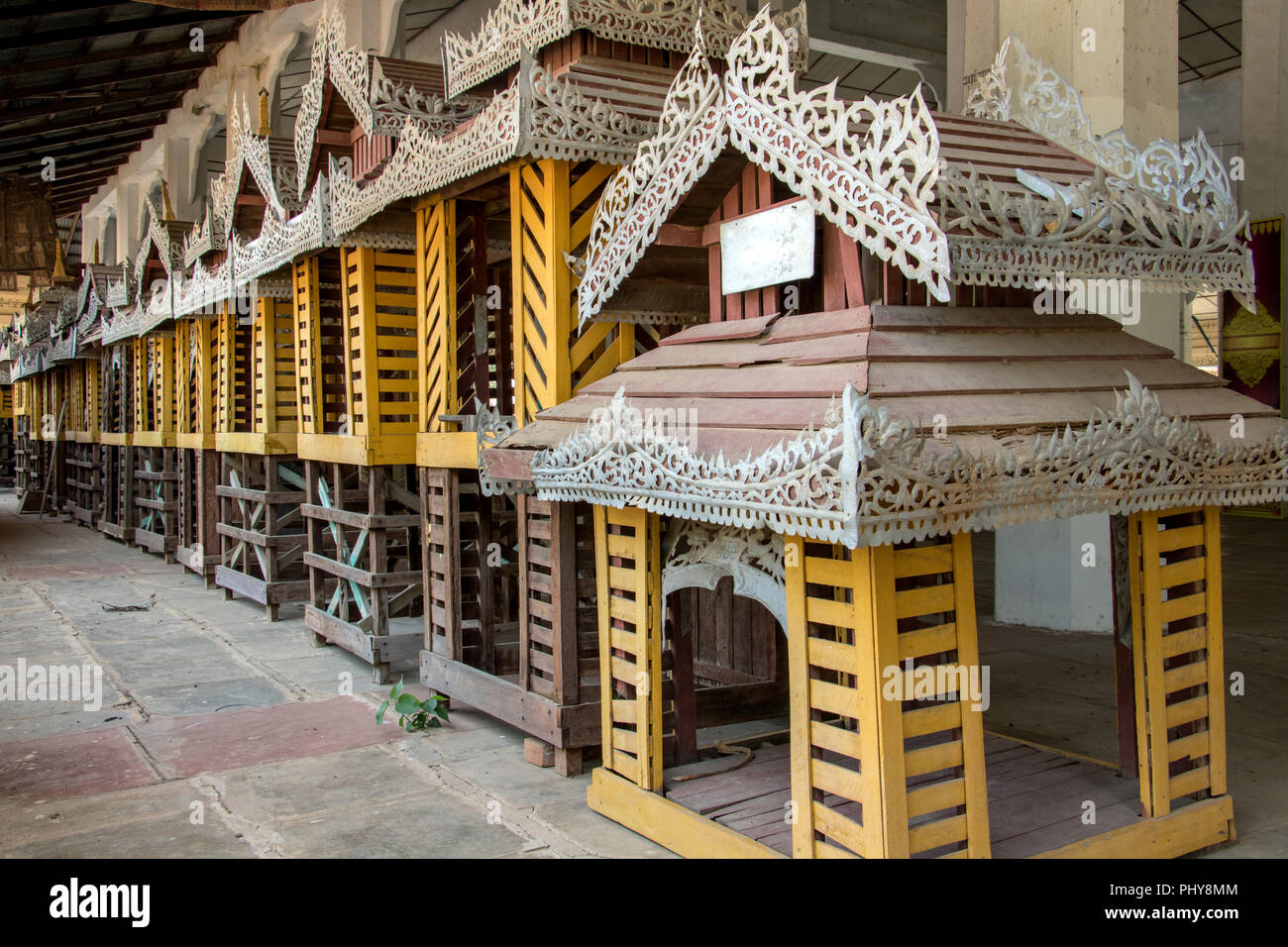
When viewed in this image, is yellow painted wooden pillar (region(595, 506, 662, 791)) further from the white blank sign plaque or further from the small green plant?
the small green plant

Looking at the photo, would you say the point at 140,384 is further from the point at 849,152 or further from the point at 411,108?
the point at 849,152

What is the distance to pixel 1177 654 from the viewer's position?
408 centimetres

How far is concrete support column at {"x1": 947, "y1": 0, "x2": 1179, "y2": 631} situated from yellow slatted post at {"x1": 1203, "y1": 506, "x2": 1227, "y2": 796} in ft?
13.1

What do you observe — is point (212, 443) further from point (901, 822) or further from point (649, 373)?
point (901, 822)

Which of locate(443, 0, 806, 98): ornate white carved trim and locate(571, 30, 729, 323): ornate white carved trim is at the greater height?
locate(443, 0, 806, 98): ornate white carved trim

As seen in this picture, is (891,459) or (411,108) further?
(411,108)

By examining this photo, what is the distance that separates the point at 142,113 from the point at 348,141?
55.8 ft

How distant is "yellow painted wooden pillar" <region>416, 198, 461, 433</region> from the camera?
21.6 feet

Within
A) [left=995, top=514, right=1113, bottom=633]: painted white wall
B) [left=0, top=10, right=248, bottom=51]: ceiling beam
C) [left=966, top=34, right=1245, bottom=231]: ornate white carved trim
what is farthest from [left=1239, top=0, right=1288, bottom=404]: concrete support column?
[left=0, top=10, right=248, bottom=51]: ceiling beam

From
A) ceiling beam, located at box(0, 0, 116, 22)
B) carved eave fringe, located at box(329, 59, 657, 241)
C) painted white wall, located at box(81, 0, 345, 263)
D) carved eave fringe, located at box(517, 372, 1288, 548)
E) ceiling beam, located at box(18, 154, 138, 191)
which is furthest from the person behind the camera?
ceiling beam, located at box(18, 154, 138, 191)

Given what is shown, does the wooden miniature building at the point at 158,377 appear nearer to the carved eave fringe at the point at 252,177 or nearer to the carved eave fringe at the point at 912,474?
the carved eave fringe at the point at 252,177

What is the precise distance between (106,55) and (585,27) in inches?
604

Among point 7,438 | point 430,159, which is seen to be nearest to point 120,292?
point 430,159

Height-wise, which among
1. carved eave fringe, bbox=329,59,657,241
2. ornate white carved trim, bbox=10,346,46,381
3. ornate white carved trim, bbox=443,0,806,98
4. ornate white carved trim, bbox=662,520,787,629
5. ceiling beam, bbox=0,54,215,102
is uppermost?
ceiling beam, bbox=0,54,215,102
